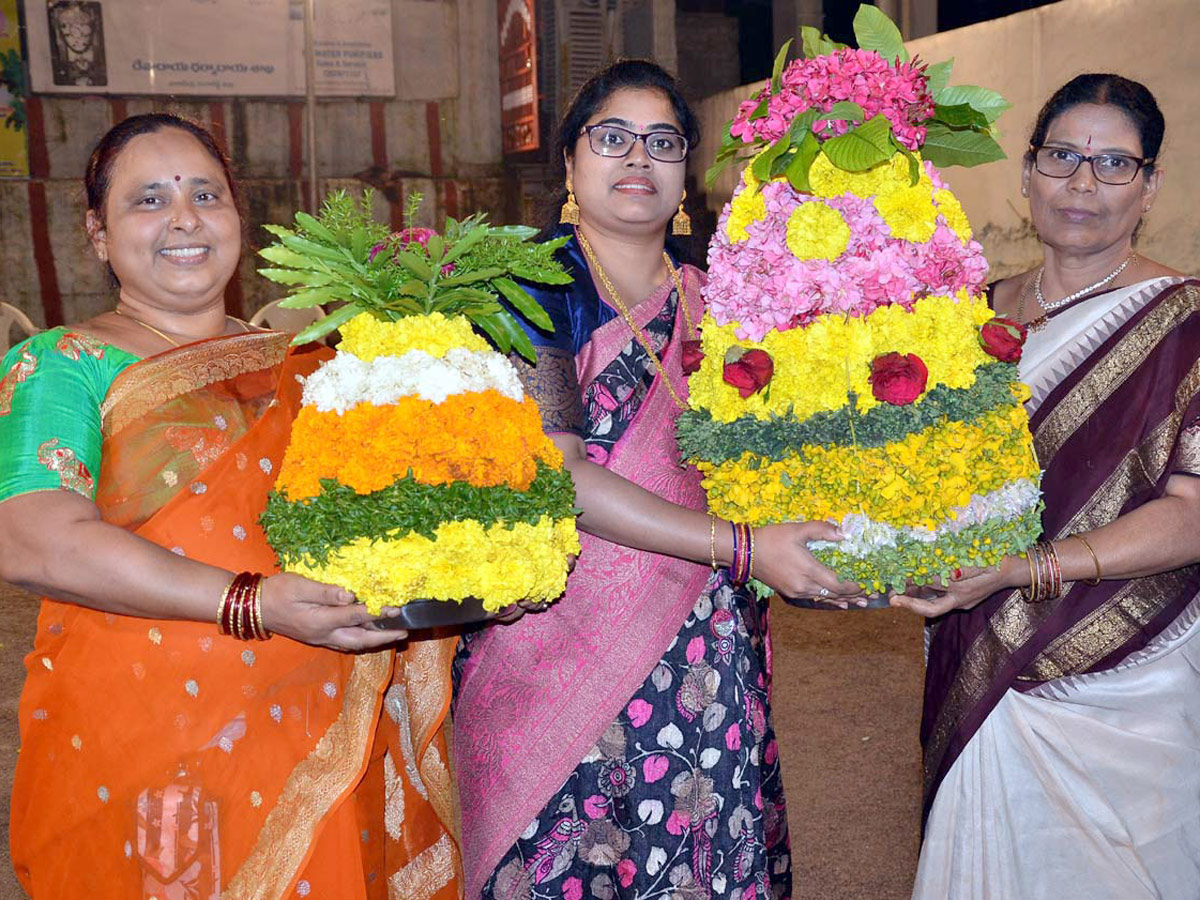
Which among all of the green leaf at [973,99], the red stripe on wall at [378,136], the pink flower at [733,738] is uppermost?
the red stripe on wall at [378,136]

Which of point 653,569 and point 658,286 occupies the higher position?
point 658,286

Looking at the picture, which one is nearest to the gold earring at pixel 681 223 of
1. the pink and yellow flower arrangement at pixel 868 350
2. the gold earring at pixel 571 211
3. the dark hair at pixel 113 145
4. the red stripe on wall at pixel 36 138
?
the gold earring at pixel 571 211

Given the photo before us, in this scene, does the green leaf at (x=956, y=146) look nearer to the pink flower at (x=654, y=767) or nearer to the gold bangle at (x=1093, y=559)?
the gold bangle at (x=1093, y=559)

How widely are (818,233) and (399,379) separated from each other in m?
0.90

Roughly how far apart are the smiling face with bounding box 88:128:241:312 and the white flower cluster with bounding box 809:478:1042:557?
1.42 m

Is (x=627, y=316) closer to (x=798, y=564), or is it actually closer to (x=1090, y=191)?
(x=798, y=564)


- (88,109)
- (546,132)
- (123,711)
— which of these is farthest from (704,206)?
(123,711)

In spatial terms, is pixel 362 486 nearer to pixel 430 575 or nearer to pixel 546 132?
pixel 430 575

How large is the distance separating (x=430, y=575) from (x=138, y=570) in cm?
57

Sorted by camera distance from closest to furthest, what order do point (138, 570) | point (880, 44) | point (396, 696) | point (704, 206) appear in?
point (138, 570)
point (880, 44)
point (396, 696)
point (704, 206)

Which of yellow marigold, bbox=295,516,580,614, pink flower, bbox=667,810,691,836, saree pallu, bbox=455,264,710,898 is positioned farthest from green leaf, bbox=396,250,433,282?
pink flower, bbox=667,810,691,836

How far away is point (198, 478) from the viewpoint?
2.42 metres

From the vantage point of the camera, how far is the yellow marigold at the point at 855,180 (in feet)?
7.84

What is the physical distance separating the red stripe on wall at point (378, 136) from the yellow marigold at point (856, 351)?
11.9 m
